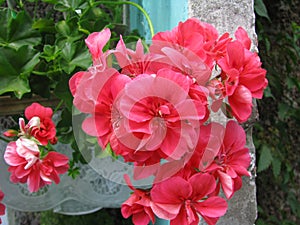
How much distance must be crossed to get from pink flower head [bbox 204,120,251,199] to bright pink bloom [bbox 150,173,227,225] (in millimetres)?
16

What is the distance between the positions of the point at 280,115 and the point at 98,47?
2.86ft

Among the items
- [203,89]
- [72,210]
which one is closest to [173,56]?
[203,89]

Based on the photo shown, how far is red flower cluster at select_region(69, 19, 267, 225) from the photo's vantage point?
491 millimetres

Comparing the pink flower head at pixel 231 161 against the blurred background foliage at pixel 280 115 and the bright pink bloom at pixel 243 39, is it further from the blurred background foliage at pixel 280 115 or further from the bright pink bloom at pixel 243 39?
the blurred background foliage at pixel 280 115

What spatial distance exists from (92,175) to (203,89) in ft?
1.51

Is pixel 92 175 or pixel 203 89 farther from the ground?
pixel 203 89

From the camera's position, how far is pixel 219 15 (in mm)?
717

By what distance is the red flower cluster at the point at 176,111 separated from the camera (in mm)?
491

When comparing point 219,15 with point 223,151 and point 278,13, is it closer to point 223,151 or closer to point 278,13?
point 223,151

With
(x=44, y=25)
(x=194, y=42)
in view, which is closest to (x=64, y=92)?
(x=44, y=25)

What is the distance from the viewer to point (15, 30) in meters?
0.80

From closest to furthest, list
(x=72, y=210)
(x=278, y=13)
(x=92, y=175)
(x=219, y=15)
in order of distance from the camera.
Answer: (x=219, y=15)
(x=92, y=175)
(x=72, y=210)
(x=278, y=13)

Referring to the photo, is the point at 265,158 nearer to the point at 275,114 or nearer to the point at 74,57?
the point at 275,114

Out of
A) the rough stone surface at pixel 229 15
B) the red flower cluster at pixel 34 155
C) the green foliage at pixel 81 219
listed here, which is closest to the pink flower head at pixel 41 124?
the red flower cluster at pixel 34 155
